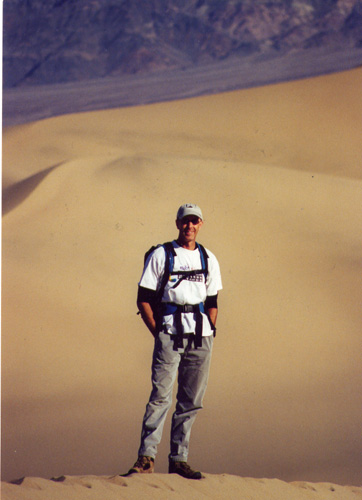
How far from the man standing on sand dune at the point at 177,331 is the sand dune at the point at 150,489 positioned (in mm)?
115

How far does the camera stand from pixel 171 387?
471 cm

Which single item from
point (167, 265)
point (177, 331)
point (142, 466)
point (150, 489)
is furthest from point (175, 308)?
point (150, 489)

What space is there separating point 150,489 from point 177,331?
946mm

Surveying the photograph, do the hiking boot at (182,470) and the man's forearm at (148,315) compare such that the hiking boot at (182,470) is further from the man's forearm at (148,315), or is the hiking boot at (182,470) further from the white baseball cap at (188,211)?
the white baseball cap at (188,211)

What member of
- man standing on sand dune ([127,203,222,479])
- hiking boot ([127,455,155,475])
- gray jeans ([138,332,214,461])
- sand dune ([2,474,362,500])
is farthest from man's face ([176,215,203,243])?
sand dune ([2,474,362,500])

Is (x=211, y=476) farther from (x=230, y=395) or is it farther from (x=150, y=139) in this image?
(x=150, y=139)

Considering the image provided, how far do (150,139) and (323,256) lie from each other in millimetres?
8055

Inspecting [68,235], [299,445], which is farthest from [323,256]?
[299,445]

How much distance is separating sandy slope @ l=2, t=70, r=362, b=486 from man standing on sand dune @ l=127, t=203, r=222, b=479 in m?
0.30

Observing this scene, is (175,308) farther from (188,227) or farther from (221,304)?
(221,304)

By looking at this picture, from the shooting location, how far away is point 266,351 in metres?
8.28

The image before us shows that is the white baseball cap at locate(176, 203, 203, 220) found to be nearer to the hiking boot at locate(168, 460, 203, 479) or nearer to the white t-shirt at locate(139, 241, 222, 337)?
the white t-shirt at locate(139, 241, 222, 337)

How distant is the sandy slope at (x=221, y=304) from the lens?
6500mm

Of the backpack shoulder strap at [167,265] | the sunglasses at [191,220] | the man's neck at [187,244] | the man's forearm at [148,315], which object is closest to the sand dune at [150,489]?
the man's forearm at [148,315]
